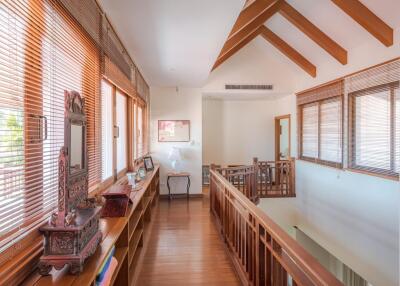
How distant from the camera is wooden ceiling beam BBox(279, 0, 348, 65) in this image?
4320 mm

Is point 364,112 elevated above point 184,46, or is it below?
below

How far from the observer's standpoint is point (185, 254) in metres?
3.15

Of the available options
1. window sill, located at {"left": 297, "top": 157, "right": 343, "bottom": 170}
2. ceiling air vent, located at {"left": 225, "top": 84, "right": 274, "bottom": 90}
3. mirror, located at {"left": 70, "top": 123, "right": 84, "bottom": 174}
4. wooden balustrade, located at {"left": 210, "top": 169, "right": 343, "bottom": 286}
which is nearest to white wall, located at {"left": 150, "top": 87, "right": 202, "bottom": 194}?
ceiling air vent, located at {"left": 225, "top": 84, "right": 274, "bottom": 90}

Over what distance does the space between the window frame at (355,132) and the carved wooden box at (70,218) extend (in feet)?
12.8

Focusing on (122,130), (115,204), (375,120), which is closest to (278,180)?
(375,120)

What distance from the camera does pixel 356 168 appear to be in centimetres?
414

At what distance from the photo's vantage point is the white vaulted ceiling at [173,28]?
7.58 feet

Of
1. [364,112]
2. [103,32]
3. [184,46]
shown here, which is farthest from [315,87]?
[103,32]

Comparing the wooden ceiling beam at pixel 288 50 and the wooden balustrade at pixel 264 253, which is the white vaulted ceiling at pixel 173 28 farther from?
the wooden ceiling beam at pixel 288 50

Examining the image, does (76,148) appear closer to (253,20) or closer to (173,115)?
(253,20)

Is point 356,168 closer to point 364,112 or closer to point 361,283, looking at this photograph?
point 364,112

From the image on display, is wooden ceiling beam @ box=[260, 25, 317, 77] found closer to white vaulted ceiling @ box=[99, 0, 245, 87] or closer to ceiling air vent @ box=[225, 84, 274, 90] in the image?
ceiling air vent @ box=[225, 84, 274, 90]

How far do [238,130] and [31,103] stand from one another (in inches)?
259

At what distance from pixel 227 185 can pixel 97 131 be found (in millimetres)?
1729
